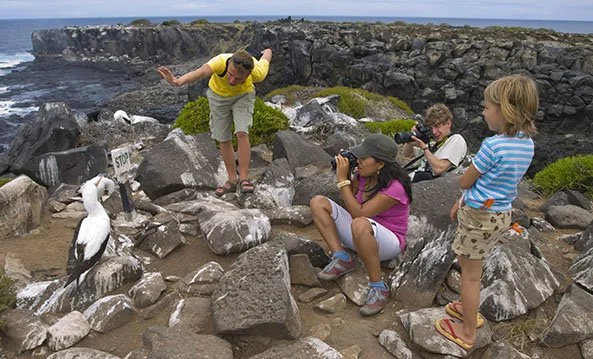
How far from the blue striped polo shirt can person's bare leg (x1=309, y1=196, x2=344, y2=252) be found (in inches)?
56.5

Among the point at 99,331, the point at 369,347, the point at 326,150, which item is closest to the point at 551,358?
the point at 369,347

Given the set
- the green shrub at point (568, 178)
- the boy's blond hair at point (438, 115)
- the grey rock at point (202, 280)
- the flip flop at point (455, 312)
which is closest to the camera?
the flip flop at point (455, 312)

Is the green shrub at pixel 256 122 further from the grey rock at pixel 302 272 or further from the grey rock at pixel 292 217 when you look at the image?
the grey rock at pixel 302 272

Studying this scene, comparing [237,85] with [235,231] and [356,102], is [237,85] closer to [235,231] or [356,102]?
[235,231]

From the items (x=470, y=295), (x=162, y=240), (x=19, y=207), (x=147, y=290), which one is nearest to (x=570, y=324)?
(x=470, y=295)

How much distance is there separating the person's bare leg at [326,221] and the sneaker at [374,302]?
0.55 metres

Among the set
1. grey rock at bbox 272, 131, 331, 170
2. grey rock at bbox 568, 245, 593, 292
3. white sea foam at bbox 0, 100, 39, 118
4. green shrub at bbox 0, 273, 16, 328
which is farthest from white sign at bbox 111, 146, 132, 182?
white sea foam at bbox 0, 100, 39, 118

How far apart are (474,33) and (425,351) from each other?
3196cm

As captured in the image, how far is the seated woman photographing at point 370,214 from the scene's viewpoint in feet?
13.9

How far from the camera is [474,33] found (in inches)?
1257

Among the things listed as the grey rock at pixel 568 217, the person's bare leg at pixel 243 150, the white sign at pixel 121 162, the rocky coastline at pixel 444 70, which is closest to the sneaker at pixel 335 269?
the person's bare leg at pixel 243 150

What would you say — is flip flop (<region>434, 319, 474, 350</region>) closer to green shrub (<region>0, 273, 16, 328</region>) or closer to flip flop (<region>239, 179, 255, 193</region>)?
flip flop (<region>239, 179, 255, 193</region>)

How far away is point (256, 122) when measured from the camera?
9.74 m

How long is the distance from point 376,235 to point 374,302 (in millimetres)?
580
